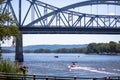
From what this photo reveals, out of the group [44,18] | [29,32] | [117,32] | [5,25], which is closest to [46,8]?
[44,18]

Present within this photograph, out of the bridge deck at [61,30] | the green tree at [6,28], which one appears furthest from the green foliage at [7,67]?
the bridge deck at [61,30]

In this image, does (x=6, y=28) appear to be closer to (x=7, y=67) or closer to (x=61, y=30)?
(x=7, y=67)

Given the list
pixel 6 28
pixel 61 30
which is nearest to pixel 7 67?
pixel 6 28

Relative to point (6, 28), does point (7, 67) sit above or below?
below

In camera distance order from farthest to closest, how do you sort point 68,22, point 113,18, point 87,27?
point 113,18 → point 68,22 → point 87,27

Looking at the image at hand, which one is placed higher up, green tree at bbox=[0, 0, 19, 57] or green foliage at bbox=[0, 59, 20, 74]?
green tree at bbox=[0, 0, 19, 57]

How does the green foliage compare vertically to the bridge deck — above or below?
below

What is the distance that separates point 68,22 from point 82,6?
6948 millimetres

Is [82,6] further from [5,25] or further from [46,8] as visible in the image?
[5,25]

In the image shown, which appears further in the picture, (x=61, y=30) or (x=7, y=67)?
(x=61, y=30)

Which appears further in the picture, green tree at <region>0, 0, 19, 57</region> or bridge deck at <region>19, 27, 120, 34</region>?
bridge deck at <region>19, 27, 120, 34</region>

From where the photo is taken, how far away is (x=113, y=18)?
155 metres

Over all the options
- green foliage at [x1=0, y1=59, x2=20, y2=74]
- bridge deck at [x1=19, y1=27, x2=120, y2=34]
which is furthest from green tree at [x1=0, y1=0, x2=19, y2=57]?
bridge deck at [x1=19, y1=27, x2=120, y2=34]

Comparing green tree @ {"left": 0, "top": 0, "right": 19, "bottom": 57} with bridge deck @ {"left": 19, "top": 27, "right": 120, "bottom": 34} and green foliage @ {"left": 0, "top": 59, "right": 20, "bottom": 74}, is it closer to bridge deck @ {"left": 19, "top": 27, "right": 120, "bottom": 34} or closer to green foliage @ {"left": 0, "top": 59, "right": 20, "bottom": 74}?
green foliage @ {"left": 0, "top": 59, "right": 20, "bottom": 74}
